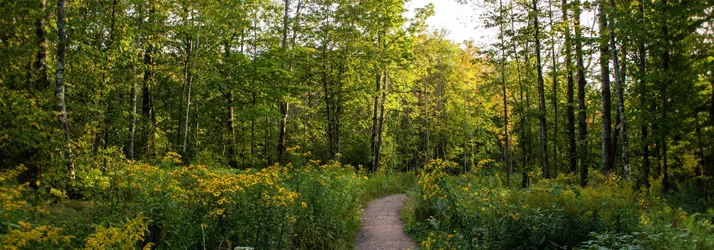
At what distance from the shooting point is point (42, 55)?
717cm

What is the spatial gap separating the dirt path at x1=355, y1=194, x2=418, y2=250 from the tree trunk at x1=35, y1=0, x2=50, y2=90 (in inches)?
269

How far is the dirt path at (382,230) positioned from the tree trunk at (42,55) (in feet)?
22.5

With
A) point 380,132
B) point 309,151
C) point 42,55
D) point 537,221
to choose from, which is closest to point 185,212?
point 309,151

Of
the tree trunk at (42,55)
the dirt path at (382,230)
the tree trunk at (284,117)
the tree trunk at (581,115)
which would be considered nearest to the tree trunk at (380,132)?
the tree trunk at (284,117)

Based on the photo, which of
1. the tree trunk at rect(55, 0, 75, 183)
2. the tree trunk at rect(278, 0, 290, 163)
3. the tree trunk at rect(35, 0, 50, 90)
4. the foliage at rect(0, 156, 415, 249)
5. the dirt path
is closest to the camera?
the foliage at rect(0, 156, 415, 249)

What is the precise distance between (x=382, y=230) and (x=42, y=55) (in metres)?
7.85

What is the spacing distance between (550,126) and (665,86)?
17.6 metres

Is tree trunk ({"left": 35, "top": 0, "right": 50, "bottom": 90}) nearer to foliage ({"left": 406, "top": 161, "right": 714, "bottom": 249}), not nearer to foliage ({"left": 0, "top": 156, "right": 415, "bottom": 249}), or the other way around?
foliage ({"left": 0, "top": 156, "right": 415, "bottom": 249})

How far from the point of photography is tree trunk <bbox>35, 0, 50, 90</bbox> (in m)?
7.12

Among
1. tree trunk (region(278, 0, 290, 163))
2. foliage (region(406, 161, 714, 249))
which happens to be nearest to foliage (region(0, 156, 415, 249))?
foliage (region(406, 161, 714, 249))

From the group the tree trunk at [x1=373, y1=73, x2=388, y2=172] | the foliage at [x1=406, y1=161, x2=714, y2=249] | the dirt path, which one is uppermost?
the tree trunk at [x1=373, y1=73, x2=388, y2=172]

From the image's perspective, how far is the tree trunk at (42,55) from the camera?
7117mm

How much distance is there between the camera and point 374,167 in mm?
19375

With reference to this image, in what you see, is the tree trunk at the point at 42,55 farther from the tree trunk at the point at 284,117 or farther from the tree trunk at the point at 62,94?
the tree trunk at the point at 284,117
